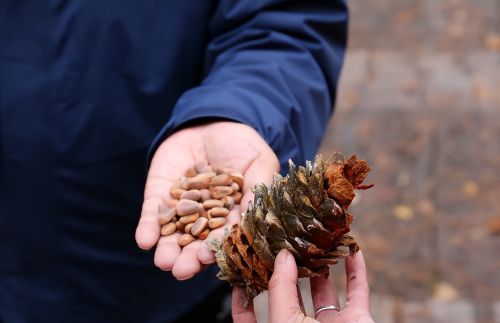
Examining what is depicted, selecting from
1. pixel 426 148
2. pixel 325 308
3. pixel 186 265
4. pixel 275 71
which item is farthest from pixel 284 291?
pixel 426 148

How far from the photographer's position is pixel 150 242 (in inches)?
66.7

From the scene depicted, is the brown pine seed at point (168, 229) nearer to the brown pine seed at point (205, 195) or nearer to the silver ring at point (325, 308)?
the brown pine seed at point (205, 195)

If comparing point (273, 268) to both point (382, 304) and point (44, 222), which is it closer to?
point (44, 222)

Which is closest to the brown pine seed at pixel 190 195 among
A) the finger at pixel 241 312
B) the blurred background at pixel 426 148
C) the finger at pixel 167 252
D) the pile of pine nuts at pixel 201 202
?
the pile of pine nuts at pixel 201 202

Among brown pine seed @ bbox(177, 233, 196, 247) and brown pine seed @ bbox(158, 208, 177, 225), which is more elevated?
brown pine seed @ bbox(158, 208, 177, 225)

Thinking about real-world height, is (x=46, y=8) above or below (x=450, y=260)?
above

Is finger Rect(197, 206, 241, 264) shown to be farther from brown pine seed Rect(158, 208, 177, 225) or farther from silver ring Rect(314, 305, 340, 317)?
silver ring Rect(314, 305, 340, 317)

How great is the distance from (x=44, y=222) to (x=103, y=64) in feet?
1.60

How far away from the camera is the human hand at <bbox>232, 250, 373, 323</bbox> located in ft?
4.68

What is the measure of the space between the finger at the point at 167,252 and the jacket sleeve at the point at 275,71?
1.04 ft

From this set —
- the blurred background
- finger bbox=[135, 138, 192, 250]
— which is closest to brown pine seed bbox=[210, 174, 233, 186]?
finger bbox=[135, 138, 192, 250]

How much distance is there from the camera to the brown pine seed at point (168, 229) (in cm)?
173

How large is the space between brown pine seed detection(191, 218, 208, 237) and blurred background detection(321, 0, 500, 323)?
2204 millimetres

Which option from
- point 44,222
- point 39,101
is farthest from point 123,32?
point 44,222
